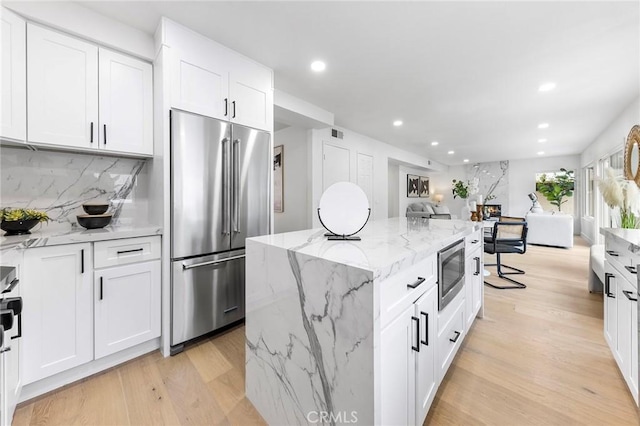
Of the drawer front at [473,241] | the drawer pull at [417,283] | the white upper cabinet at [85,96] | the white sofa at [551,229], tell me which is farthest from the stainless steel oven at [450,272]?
the white sofa at [551,229]

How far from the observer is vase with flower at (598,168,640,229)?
1.84 m

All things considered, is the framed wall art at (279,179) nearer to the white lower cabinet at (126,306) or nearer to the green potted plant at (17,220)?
the white lower cabinet at (126,306)

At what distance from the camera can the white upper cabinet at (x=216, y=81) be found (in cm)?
199

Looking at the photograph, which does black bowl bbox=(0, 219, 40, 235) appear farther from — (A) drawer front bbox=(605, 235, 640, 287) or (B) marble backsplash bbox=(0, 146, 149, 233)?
(A) drawer front bbox=(605, 235, 640, 287)

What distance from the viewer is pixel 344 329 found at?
3.01 feet

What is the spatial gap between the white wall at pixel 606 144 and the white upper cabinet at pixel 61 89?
6.06m

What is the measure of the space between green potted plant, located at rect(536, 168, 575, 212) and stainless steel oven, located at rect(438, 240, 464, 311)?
8720 mm

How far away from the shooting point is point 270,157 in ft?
8.43

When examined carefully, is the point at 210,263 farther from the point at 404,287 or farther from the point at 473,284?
the point at 473,284

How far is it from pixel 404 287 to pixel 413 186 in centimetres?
838

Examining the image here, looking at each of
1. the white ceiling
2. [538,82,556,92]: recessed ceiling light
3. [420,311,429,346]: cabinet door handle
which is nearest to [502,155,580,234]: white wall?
the white ceiling

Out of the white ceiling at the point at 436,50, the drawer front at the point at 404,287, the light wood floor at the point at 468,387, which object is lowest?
the light wood floor at the point at 468,387

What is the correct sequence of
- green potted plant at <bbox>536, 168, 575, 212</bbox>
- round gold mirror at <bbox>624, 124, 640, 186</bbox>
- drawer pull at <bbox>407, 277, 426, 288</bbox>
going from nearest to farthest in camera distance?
drawer pull at <bbox>407, 277, 426, 288</bbox>, round gold mirror at <bbox>624, 124, 640, 186</bbox>, green potted plant at <bbox>536, 168, 575, 212</bbox>

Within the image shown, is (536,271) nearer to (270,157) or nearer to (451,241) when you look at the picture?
(451,241)
